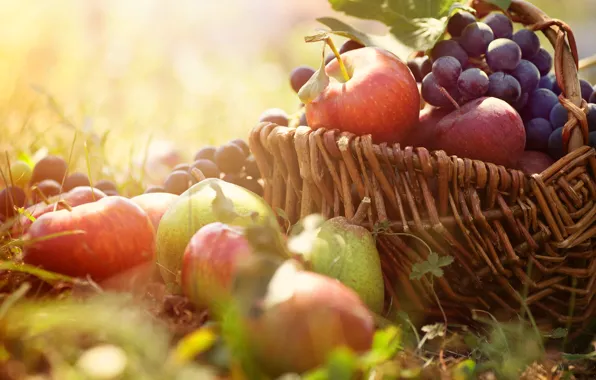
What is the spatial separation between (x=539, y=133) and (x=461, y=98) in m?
0.21

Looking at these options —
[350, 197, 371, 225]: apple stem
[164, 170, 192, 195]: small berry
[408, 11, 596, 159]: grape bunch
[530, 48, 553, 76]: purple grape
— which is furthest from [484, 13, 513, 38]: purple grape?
[164, 170, 192, 195]: small berry

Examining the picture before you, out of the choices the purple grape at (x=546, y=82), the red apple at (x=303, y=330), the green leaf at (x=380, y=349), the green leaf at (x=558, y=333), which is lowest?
the green leaf at (x=558, y=333)

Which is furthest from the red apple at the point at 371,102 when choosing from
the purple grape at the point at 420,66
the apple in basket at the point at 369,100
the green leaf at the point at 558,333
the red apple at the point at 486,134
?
the green leaf at the point at 558,333

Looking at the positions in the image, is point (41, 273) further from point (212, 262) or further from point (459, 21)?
point (459, 21)

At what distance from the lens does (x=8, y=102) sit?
214 cm

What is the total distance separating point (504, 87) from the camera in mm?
1344

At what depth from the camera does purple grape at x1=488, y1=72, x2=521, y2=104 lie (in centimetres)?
134

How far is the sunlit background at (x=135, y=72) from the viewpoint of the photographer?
2303mm

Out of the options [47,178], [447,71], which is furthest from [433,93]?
[47,178]

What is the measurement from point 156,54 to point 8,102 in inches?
104

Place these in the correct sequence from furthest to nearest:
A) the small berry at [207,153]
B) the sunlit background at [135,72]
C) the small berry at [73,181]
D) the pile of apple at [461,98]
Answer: the sunlit background at [135,72], the small berry at [207,153], the small berry at [73,181], the pile of apple at [461,98]

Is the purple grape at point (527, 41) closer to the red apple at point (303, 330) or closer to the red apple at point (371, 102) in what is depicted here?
the red apple at point (371, 102)

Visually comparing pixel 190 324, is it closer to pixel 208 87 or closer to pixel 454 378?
pixel 454 378

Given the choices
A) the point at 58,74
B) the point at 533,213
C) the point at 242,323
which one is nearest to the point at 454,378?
the point at 242,323
